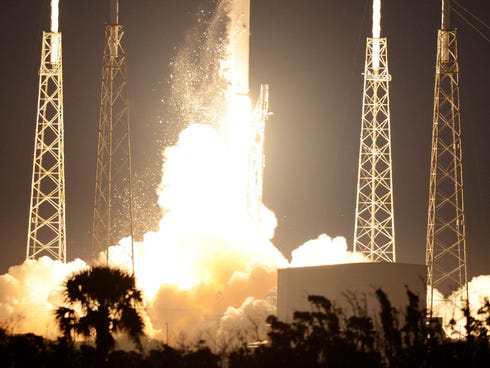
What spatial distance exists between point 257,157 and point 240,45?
13.1 feet

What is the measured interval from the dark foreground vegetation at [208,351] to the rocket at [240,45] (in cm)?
1808

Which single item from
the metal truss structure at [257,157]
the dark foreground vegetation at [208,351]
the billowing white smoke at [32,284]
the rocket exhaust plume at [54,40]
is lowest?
the dark foreground vegetation at [208,351]

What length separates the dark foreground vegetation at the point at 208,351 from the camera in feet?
116

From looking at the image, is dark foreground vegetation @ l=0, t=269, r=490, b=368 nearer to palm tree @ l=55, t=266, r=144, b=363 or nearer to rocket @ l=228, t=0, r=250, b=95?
palm tree @ l=55, t=266, r=144, b=363

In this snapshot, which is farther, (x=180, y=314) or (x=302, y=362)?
(x=180, y=314)

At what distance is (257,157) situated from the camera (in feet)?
182

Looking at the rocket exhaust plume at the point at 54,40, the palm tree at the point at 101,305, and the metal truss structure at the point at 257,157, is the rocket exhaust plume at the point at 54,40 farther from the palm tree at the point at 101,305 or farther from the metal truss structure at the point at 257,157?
the palm tree at the point at 101,305

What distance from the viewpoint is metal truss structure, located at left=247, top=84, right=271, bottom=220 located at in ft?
179

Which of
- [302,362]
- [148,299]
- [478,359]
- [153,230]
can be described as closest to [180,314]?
[148,299]

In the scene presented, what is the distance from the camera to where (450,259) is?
72.6m

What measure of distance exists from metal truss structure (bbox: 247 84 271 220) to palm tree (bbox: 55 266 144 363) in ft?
60.6

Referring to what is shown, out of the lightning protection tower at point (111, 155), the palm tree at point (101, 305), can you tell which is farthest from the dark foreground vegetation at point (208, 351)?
the lightning protection tower at point (111, 155)

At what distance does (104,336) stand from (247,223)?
2078 cm

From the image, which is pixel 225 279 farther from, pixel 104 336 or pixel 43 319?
pixel 104 336
